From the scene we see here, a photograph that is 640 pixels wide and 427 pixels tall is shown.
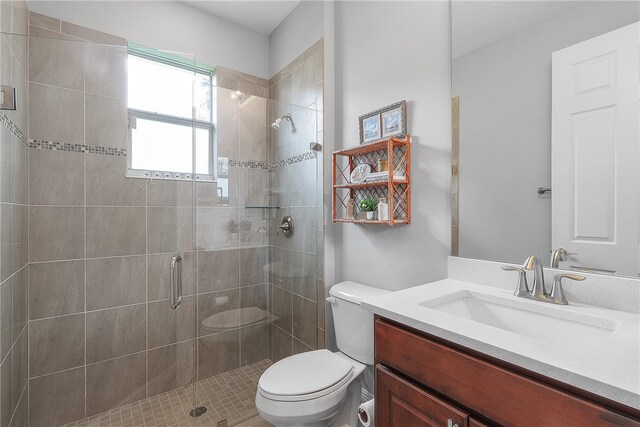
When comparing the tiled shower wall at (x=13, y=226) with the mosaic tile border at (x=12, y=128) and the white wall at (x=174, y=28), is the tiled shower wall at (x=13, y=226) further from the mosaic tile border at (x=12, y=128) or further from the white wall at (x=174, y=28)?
the white wall at (x=174, y=28)

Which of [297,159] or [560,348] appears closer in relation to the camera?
[560,348]

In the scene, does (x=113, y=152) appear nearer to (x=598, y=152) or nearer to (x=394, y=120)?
(x=394, y=120)

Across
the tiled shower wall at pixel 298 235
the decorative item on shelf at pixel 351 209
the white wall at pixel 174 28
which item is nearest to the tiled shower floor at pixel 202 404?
the tiled shower wall at pixel 298 235

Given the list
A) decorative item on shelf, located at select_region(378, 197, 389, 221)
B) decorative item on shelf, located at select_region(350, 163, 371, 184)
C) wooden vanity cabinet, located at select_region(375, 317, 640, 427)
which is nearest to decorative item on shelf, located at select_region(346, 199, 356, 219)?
decorative item on shelf, located at select_region(350, 163, 371, 184)

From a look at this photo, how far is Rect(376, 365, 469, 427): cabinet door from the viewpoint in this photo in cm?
80

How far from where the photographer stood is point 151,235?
1977mm

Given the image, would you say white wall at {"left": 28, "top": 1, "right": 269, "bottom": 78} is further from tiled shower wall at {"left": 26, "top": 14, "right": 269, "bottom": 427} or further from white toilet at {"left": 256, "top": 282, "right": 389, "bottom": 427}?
white toilet at {"left": 256, "top": 282, "right": 389, "bottom": 427}

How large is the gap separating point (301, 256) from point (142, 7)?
79.1 inches

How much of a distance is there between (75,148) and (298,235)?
139cm

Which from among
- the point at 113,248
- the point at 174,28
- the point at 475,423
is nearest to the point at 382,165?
the point at 475,423

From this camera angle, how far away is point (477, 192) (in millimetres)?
1321

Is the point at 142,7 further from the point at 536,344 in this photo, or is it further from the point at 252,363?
the point at 536,344

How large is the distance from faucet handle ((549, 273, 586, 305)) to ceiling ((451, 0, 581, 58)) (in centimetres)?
93

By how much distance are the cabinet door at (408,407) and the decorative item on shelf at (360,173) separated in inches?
38.9
